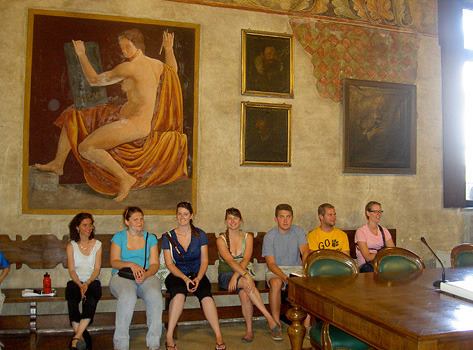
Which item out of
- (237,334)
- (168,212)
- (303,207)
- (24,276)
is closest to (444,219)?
(303,207)

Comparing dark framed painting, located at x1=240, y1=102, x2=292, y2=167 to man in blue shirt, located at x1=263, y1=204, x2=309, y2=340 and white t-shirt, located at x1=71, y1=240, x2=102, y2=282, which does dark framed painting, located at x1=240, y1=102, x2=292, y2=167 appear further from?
white t-shirt, located at x1=71, y1=240, x2=102, y2=282

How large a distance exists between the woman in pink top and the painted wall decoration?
2.69m

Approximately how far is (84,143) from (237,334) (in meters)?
2.80

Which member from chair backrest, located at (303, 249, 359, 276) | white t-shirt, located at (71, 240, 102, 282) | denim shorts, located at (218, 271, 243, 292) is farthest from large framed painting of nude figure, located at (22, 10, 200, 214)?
chair backrest, located at (303, 249, 359, 276)

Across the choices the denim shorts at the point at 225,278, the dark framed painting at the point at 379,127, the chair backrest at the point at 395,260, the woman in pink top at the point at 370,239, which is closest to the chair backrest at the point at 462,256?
the chair backrest at the point at 395,260

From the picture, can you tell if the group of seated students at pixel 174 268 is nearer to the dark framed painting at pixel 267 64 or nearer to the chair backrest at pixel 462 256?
the chair backrest at pixel 462 256

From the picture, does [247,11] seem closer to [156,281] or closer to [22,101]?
[22,101]

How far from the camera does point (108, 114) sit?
5.11m

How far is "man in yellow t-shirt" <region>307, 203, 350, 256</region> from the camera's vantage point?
5102mm

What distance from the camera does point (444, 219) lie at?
6297 mm

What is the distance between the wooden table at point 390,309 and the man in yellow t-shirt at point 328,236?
1.68 meters

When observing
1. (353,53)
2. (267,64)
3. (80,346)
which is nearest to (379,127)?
(353,53)

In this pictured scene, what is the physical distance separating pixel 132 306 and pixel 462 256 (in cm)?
311

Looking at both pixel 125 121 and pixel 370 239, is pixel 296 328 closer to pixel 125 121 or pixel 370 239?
pixel 370 239
